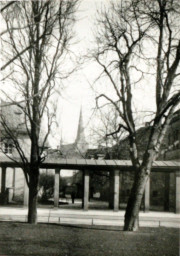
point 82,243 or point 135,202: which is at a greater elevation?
point 135,202

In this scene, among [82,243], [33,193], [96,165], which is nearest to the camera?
[82,243]

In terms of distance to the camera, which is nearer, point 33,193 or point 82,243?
point 82,243

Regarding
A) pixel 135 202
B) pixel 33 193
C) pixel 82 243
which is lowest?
pixel 82 243

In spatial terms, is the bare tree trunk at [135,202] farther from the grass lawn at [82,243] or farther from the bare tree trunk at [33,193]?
the bare tree trunk at [33,193]

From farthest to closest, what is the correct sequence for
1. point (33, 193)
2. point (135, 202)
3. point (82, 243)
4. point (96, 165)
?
point (96, 165) → point (33, 193) → point (135, 202) → point (82, 243)

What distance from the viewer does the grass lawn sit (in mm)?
9859

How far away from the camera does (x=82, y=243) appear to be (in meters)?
11.2

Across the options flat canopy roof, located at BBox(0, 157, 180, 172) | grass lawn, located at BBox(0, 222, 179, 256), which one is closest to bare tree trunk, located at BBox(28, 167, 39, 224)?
grass lawn, located at BBox(0, 222, 179, 256)

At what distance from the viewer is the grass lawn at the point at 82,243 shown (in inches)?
388

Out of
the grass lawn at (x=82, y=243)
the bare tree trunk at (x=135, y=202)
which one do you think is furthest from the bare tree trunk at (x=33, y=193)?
the bare tree trunk at (x=135, y=202)

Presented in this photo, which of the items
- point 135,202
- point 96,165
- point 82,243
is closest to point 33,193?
point 135,202

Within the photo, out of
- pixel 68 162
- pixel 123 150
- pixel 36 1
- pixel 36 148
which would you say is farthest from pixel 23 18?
pixel 123 150

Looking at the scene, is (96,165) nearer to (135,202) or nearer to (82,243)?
(135,202)

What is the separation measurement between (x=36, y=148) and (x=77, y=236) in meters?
4.54
